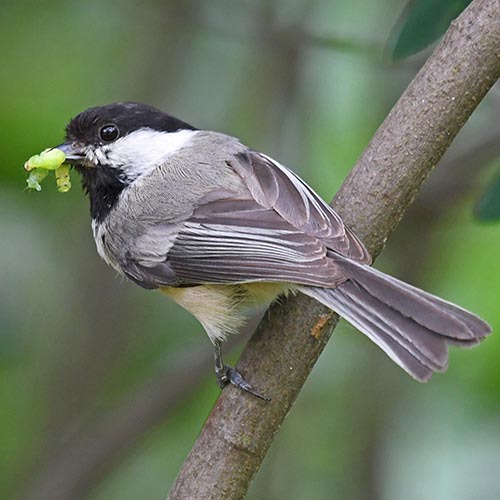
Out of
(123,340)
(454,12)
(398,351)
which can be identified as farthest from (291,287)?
(123,340)

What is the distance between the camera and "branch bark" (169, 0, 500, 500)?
2.04 metres

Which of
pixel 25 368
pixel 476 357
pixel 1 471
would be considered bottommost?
pixel 1 471

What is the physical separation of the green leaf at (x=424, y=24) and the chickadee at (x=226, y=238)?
411mm

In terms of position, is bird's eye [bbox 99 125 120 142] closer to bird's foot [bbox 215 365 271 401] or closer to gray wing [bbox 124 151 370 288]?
gray wing [bbox 124 151 370 288]

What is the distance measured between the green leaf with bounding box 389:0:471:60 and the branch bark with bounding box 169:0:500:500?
25cm

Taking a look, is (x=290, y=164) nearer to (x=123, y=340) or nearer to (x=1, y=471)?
(x=123, y=340)

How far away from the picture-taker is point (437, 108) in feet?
6.79

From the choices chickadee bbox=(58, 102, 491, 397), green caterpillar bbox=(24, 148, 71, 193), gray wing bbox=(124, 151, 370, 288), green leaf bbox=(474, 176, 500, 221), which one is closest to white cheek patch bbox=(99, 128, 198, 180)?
chickadee bbox=(58, 102, 491, 397)

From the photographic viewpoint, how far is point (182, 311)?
3.42 m

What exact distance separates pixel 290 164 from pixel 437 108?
1.50 m

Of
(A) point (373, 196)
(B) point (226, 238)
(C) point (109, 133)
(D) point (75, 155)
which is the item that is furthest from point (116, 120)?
(A) point (373, 196)

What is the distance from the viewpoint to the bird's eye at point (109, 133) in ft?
8.63

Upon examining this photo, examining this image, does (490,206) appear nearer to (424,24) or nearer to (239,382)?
(424,24)

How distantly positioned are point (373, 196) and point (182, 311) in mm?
1451
